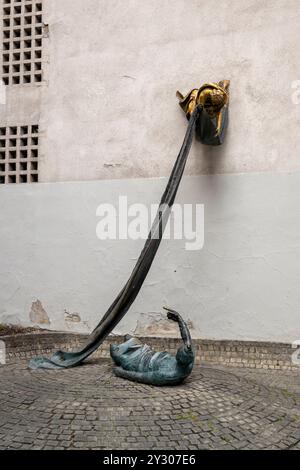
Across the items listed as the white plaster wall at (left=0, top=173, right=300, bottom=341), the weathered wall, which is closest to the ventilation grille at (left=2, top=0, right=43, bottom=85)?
the weathered wall

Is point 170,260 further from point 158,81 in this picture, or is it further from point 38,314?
point 158,81

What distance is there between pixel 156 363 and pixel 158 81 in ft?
10.9

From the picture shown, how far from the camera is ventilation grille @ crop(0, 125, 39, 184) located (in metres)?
5.29

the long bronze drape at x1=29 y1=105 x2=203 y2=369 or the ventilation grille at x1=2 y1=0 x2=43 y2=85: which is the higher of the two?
the ventilation grille at x1=2 y1=0 x2=43 y2=85

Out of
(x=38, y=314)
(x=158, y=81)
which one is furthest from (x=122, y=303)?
(x=158, y=81)

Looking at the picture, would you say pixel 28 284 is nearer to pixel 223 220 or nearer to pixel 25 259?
pixel 25 259

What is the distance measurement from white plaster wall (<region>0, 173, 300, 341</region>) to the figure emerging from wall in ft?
4.48

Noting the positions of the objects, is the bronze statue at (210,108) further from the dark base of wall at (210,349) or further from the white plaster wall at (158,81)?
the dark base of wall at (210,349)

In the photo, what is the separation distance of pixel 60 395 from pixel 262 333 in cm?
238

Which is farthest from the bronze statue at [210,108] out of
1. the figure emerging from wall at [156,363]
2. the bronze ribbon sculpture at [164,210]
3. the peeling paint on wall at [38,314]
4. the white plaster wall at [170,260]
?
the peeling paint on wall at [38,314]

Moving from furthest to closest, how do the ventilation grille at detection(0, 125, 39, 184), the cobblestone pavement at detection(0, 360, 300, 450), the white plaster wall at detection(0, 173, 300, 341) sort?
the ventilation grille at detection(0, 125, 39, 184), the white plaster wall at detection(0, 173, 300, 341), the cobblestone pavement at detection(0, 360, 300, 450)

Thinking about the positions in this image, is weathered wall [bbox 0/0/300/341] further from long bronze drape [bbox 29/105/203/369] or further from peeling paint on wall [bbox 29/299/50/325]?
long bronze drape [bbox 29/105/203/369]

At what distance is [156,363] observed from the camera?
308cm

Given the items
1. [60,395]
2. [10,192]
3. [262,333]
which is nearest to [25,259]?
[10,192]
